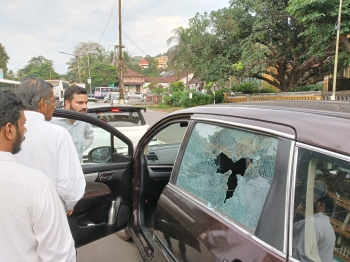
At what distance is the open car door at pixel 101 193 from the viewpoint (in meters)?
2.60

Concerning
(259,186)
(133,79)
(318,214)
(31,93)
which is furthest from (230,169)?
(133,79)

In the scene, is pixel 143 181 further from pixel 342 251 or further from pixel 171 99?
pixel 171 99

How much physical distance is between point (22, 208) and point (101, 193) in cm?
170

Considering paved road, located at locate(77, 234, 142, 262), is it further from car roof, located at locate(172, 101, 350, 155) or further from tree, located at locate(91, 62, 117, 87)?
tree, located at locate(91, 62, 117, 87)

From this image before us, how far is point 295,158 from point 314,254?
1.27ft

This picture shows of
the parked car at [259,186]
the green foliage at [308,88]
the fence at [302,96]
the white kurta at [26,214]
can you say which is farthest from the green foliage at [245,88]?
the white kurta at [26,214]

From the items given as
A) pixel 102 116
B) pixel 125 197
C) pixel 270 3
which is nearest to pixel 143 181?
pixel 125 197

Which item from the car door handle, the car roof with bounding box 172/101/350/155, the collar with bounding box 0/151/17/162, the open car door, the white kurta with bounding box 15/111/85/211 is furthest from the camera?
the car door handle

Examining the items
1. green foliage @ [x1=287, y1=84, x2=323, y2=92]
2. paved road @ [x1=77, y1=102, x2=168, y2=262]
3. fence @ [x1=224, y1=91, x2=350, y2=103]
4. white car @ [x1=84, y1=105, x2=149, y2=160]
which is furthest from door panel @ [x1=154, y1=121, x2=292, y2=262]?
green foliage @ [x1=287, y1=84, x2=323, y2=92]

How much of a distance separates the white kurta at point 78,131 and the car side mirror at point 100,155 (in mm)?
112

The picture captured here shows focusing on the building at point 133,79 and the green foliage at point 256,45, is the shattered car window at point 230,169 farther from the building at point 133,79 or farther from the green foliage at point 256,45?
the building at point 133,79

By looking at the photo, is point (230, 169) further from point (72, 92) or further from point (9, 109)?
point (72, 92)

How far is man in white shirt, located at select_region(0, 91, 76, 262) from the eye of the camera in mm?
1112

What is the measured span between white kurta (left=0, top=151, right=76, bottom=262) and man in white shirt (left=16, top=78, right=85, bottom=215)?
0.73 metres
